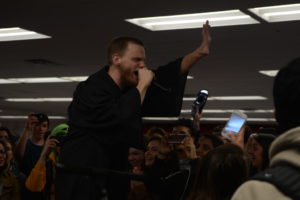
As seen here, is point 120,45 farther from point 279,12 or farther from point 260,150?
point 279,12

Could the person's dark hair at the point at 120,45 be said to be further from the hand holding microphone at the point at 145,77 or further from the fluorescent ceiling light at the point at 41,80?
the fluorescent ceiling light at the point at 41,80

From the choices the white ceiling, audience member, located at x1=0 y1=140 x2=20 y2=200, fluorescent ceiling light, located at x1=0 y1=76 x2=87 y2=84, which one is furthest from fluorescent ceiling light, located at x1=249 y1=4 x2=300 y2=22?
fluorescent ceiling light, located at x1=0 y1=76 x2=87 y2=84

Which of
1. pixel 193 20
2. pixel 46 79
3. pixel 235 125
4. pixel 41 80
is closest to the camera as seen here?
pixel 235 125

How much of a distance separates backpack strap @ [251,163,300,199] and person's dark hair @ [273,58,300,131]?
5.2 inches

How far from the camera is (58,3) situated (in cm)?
648

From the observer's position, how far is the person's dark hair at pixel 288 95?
1099 mm

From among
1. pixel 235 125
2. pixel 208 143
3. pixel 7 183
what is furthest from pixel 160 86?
pixel 7 183

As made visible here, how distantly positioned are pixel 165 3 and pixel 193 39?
1.71 m

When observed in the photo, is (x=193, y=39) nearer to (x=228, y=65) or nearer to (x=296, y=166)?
(x=228, y=65)

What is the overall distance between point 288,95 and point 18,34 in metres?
7.64

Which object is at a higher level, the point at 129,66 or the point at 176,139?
the point at 129,66

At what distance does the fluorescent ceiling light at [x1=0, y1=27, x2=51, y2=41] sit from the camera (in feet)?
26.5

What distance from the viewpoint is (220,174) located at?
95.9 inches

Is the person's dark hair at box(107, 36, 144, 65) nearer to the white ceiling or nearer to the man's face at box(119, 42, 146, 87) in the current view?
the man's face at box(119, 42, 146, 87)
